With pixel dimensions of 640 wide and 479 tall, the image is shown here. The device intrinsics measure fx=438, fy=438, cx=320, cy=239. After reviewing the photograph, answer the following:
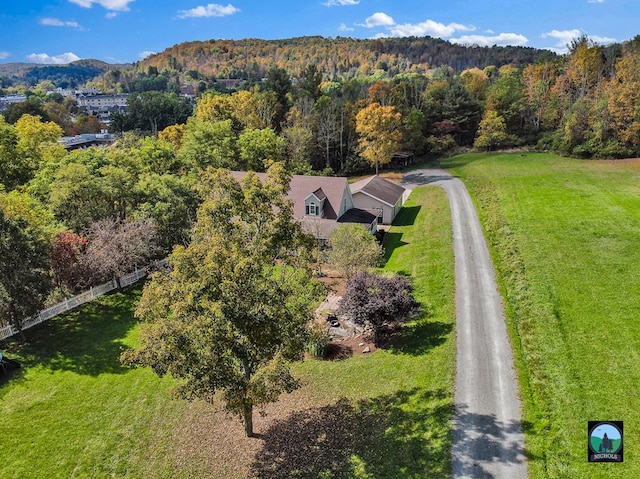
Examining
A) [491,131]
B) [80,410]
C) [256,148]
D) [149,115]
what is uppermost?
[149,115]

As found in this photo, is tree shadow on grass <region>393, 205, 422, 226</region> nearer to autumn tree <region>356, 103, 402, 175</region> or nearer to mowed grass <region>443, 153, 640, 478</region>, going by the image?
mowed grass <region>443, 153, 640, 478</region>

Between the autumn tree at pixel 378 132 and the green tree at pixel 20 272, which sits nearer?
the green tree at pixel 20 272

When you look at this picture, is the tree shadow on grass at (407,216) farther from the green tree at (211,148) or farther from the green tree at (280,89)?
the green tree at (280,89)

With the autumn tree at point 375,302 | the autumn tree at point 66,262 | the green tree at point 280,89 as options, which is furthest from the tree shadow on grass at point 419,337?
the green tree at point 280,89

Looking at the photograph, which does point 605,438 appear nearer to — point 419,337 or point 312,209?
point 419,337

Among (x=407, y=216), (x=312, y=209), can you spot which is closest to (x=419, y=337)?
(x=312, y=209)

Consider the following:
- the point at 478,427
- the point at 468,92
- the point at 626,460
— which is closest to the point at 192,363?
the point at 478,427
